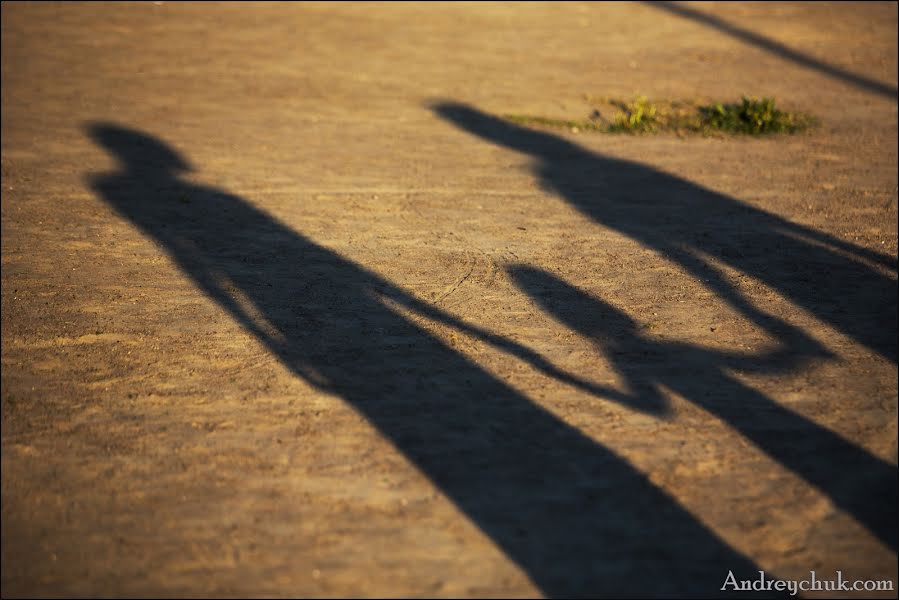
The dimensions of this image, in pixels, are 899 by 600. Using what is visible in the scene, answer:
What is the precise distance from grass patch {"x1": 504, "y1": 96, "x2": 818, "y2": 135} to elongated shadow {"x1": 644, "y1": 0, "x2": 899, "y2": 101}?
2333 millimetres

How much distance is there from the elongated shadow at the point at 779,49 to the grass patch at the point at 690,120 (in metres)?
2.33

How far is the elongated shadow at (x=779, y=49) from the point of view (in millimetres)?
12461

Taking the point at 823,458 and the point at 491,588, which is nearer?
the point at 491,588

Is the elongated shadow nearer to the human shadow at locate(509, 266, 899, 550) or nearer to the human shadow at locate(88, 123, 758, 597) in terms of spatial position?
the human shadow at locate(509, 266, 899, 550)

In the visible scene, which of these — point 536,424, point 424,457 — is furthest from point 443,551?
point 536,424

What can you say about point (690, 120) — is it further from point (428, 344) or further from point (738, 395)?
point (428, 344)

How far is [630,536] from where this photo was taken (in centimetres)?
390

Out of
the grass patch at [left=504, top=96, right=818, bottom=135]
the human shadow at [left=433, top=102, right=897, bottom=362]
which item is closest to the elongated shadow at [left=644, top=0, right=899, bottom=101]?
the grass patch at [left=504, top=96, right=818, bottom=135]

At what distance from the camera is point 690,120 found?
10.7 meters

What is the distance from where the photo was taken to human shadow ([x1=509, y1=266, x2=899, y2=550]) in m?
4.24

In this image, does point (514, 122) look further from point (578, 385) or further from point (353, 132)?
point (578, 385)

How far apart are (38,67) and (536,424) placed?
33.4 feet

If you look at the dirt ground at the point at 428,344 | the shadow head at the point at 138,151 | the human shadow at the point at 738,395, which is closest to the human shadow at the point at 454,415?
the dirt ground at the point at 428,344

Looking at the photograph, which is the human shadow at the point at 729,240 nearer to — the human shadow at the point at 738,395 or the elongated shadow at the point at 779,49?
the human shadow at the point at 738,395
